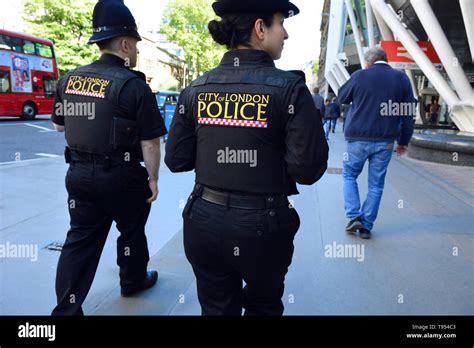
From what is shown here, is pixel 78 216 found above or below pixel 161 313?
above

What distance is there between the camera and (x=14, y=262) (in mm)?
3213

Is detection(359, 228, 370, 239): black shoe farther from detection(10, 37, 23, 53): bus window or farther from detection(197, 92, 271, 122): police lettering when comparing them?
detection(10, 37, 23, 53): bus window

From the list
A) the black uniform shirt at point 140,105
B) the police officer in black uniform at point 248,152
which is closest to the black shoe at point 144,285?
the black uniform shirt at point 140,105

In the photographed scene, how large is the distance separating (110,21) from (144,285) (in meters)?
1.84

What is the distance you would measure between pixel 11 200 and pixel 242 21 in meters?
4.59

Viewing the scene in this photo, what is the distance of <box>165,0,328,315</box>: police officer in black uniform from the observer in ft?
4.88

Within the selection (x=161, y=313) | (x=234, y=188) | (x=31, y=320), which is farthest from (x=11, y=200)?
(x=234, y=188)

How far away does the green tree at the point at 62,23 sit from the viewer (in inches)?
1128

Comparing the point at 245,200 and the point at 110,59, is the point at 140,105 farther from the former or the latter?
the point at 245,200

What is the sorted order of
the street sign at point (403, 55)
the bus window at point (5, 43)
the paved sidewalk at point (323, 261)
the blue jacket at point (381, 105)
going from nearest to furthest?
1. the paved sidewalk at point (323, 261)
2. the blue jacket at point (381, 105)
3. the street sign at point (403, 55)
4. the bus window at point (5, 43)

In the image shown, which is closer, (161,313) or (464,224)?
(161,313)

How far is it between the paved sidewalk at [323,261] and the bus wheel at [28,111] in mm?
14449

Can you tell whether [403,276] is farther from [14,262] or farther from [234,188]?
[14,262]

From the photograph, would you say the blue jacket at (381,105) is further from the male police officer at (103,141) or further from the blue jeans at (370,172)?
the male police officer at (103,141)
